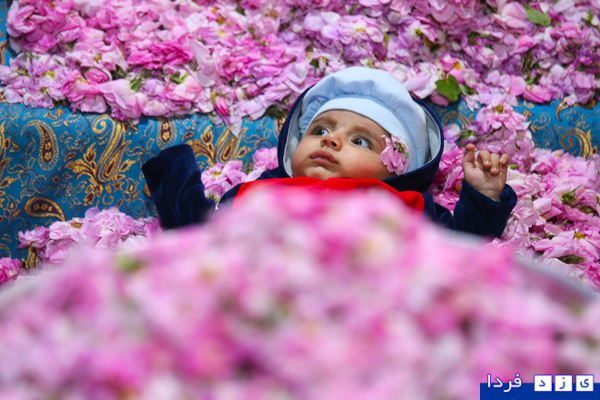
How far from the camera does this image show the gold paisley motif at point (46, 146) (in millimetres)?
1211

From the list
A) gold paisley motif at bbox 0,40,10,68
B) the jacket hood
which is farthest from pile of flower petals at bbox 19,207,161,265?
gold paisley motif at bbox 0,40,10,68

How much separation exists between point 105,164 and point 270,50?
576 mm

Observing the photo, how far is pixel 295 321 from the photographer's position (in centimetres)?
26

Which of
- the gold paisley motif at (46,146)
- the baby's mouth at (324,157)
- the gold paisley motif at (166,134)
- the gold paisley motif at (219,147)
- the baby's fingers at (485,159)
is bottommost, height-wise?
the baby's fingers at (485,159)

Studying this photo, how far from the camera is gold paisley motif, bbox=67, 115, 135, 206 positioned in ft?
4.08

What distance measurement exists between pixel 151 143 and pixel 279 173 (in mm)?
354

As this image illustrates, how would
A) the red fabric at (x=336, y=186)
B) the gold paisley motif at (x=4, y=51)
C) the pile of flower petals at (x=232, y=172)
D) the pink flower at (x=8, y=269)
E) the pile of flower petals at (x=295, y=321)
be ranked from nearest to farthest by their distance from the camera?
the pile of flower petals at (x=295, y=321) < the red fabric at (x=336, y=186) < the pink flower at (x=8, y=269) < the pile of flower petals at (x=232, y=172) < the gold paisley motif at (x=4, y=51)

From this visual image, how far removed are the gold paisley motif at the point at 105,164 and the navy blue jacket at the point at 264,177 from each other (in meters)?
0.12

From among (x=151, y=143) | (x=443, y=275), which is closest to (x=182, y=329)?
(x=443, y=275)

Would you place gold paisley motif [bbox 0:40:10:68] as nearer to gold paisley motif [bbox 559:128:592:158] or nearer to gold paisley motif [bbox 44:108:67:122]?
gold paisley motif [bbox 44:108:67:122]

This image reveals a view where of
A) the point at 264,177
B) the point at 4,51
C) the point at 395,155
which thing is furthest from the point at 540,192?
the point at 4,51

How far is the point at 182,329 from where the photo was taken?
26 cm

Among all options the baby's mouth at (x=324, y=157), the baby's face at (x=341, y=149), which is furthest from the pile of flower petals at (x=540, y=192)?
the baby's mouth at (x=324, y=157)

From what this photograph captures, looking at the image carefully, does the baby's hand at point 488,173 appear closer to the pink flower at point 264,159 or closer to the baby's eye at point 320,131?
the baby's eye at point 320,131
